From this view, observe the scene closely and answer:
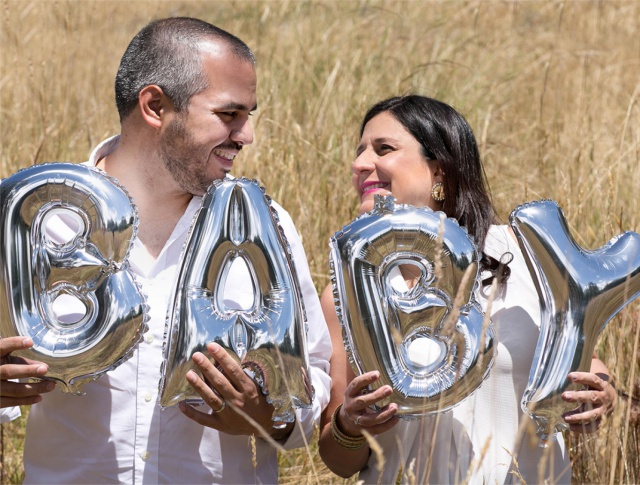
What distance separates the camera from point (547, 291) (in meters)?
2.41

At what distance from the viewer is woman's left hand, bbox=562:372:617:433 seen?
2.32 metres

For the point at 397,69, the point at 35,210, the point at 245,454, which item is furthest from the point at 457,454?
the point at 397,69

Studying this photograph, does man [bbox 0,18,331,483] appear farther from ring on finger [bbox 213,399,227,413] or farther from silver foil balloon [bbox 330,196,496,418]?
silver foil balloon [bbox 330,196,496,418]

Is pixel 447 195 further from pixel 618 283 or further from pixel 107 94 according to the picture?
pixel 107 94

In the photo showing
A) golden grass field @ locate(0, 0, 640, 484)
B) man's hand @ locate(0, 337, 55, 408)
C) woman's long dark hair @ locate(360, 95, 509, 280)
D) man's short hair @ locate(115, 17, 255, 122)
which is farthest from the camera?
golden grass field @ locate(0, 0, 640, 484)

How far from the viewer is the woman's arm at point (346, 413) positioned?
2.28 metres

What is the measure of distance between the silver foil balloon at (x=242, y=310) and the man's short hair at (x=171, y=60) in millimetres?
451

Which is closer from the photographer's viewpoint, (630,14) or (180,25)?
(180,25)

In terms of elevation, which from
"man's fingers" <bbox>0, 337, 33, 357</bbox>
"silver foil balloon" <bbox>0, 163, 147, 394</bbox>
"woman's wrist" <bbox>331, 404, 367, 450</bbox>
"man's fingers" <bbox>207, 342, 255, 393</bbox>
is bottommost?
"woman's wrist" <bbox>331, 404, 367, 450</bbox>

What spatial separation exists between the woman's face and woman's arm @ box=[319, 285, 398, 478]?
36 centimetres

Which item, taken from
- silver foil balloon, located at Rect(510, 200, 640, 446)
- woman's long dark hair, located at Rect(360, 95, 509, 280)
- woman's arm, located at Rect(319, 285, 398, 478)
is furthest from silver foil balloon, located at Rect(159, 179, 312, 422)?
woman's long dark hair, located at Rect(360, 95, 509, 280)

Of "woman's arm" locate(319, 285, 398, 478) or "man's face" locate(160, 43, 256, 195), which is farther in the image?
"man's face" locate(160, 43, 256, 195)

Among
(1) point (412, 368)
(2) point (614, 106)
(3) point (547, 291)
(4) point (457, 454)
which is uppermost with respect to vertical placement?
(2) point (614, 106)

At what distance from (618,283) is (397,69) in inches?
134
